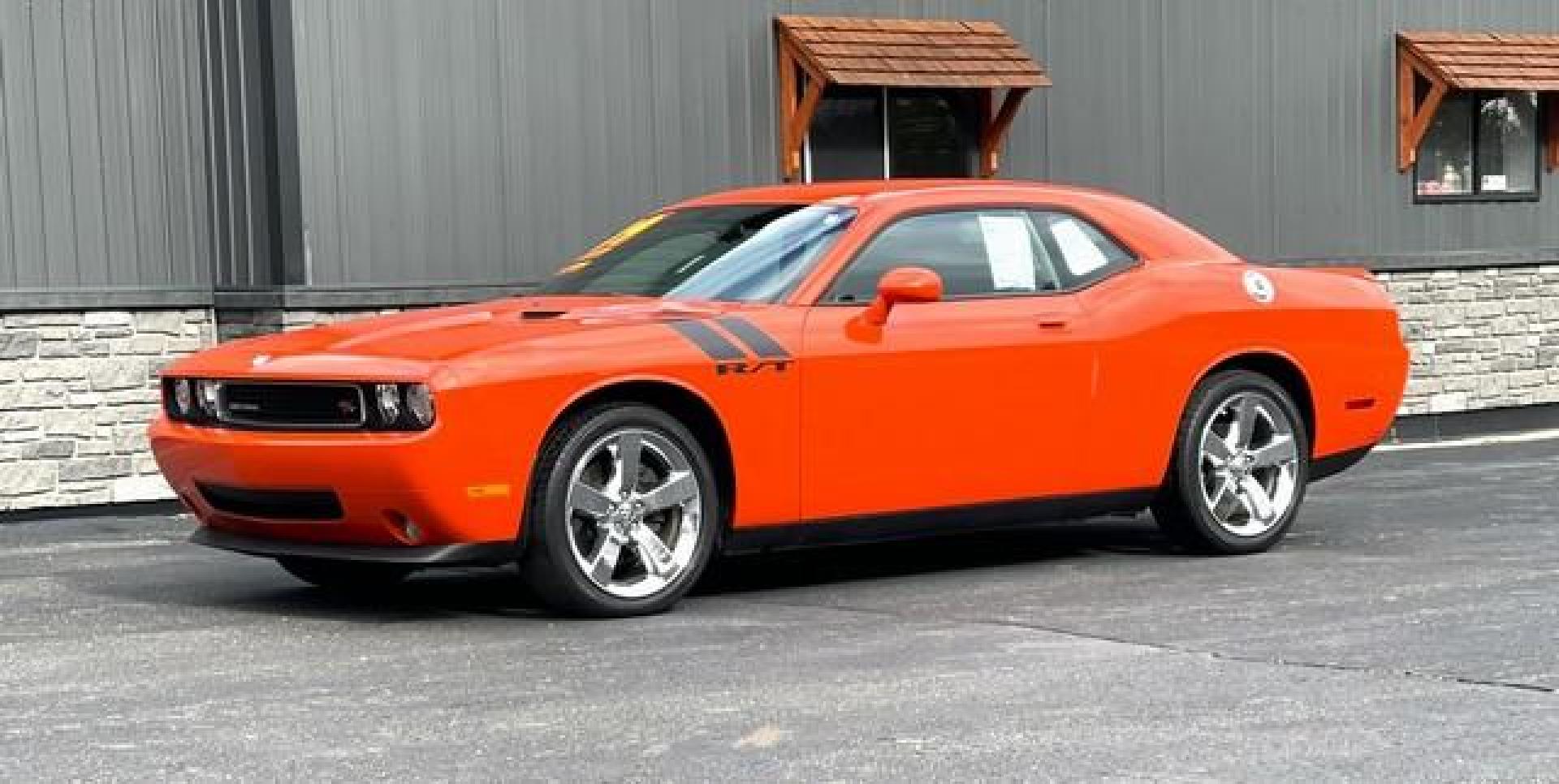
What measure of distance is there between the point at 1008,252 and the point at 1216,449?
44.8 inches

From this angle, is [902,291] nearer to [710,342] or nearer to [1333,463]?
[710,342]

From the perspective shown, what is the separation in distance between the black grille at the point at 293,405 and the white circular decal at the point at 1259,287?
3628 millimetres

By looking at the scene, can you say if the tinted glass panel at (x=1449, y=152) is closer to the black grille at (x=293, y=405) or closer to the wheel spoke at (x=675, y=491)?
the wheel spoke at (x=675, y=491)

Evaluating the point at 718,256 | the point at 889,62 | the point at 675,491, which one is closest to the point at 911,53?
the point at 889,62

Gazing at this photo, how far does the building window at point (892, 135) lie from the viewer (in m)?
14.9

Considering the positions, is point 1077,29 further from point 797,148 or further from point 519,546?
→ point 519,546

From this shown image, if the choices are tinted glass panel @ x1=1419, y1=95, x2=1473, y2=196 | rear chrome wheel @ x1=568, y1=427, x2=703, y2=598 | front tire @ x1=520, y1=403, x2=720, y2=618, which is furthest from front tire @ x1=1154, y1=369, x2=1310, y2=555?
tinted glass panel @ x1=1419, y1=95, x2=1473, y2=196

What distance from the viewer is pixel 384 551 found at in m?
7.66

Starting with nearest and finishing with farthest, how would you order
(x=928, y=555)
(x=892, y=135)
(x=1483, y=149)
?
(x=928, y=555), (x=892, y=135), (x=1483, y=149)

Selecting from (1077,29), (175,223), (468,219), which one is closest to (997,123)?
(1077,29)

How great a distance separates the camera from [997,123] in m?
15.2

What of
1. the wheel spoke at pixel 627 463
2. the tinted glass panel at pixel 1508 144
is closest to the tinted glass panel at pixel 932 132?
the tinted glass panel at pixel 1508 144

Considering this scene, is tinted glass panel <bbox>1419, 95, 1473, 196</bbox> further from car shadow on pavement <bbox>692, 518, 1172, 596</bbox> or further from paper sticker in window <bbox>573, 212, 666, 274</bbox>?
paper sticker in window <bbox>573, 212, 666, 274</bbox>

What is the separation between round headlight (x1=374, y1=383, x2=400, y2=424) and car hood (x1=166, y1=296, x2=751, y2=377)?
0.16ft
